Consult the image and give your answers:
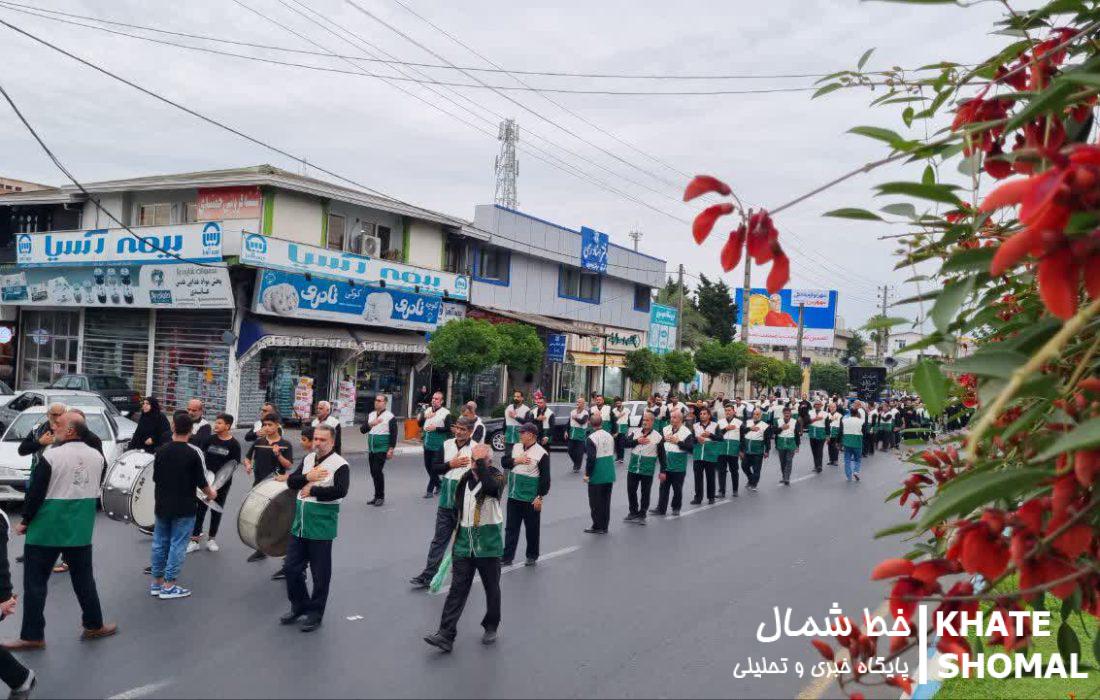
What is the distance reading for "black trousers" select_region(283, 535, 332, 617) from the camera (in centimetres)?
784

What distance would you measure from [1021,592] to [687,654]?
6607mm

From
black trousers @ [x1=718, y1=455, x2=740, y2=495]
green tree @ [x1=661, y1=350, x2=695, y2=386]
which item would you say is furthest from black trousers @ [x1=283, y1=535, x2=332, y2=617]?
green tree @ [x1=661, y1=350, x2=695, y2=386]

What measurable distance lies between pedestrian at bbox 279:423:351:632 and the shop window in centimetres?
3001

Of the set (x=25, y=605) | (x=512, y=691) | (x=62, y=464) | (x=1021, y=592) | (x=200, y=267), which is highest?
(x=200, y=267)

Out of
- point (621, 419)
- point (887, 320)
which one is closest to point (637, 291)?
point (621, 419)

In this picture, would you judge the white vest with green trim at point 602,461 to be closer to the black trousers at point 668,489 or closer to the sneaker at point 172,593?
the black trousers at point 668,489

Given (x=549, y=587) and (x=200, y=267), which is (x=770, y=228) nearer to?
(x=549, y=587)

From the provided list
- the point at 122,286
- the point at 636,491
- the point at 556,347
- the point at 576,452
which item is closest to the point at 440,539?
the point at 636,491

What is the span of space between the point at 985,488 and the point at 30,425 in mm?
14488

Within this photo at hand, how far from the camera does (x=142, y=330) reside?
1101 inches

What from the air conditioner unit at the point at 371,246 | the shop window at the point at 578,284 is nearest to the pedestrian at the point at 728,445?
the air conditioner unit at the point at 371,246

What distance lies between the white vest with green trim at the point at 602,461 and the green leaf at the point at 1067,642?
11130 millimetres

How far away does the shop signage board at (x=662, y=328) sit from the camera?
151 ft

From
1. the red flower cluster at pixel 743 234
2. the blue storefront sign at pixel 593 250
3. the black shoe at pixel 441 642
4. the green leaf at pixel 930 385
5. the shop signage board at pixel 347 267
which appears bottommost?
the black shoe at pixel 441 642
